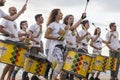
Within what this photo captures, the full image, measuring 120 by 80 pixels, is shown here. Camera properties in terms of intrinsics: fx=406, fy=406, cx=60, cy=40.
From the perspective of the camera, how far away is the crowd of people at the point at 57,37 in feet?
27.5

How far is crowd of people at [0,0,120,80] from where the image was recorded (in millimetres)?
8383

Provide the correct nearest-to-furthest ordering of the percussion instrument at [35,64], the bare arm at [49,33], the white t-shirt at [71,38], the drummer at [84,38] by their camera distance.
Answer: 1. the bare arm at [49,33]
2. the percussion instrument at [35,64]
3. the white t-shirt at [71,38]
4. the drummer at [84,38]

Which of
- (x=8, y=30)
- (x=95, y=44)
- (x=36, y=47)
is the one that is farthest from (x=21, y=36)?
(x=95, y=44)

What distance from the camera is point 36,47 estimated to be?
412 inches

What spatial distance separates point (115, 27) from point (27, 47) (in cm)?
477

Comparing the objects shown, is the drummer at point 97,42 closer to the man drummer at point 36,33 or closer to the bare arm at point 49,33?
the man drummer at point 36,33

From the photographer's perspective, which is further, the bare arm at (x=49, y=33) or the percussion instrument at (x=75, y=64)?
the percussion instrument at (x=75, y=64)

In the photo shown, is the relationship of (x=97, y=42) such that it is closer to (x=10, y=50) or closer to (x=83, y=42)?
(x=83, y=42)

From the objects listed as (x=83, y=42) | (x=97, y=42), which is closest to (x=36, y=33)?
(x=83, y=42)

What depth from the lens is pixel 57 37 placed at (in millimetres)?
8430

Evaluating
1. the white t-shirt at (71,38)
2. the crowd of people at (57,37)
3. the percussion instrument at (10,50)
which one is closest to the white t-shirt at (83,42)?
the crowd of people at (57,37)

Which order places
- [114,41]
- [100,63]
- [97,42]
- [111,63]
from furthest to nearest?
[114,41] < [97,42] < [111,63] < [100,63]

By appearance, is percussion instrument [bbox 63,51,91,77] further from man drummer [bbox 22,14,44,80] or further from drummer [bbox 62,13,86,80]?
man drummer [bbox 22,14,44,80]

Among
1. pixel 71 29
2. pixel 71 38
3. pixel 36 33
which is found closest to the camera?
pixel 71 29
